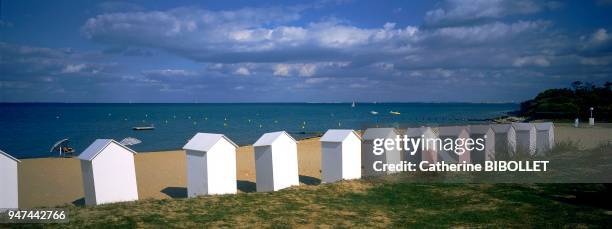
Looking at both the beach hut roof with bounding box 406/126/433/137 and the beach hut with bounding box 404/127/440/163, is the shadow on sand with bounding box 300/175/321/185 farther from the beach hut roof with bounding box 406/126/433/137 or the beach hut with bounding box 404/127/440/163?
the beach hut roof with bounding box 406/126/433/137

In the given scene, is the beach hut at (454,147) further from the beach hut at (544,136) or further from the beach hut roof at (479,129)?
the beach hut at (544,136)

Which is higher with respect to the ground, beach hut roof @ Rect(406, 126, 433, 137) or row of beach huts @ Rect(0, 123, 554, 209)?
beach hut roof @ Rect(406, 126, 433, 137)

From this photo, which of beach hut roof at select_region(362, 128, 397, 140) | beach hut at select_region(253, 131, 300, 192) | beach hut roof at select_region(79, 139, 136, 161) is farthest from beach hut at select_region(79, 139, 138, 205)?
beach hut roof at select_region(362, 128, 397, 140)

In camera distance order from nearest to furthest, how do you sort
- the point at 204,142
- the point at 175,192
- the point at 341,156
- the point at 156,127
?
the point at 204,142, the point at 341,156, the point at 175,192, the point at 156,127

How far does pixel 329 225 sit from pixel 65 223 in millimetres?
4466

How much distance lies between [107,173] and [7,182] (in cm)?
179

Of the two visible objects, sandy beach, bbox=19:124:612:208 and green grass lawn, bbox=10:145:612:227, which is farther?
sandy beach, bbox=19:124:612:208

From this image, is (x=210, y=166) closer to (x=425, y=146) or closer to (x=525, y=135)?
(x=425, y=146)

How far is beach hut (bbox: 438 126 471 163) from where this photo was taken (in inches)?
461

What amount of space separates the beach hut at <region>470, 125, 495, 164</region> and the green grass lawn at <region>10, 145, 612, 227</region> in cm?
179

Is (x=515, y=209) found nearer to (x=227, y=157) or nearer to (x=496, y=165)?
(x=496, y=165)

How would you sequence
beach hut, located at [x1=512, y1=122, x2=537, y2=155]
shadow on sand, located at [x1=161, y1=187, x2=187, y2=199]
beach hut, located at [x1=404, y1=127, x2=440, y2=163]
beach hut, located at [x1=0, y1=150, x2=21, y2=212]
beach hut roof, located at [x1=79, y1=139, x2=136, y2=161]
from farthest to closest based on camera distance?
beach hut, located at [x1=512, y1=122, x2=537, y2=155] < shadow on sand, located at [x1=161, y1=187, x2=187, y2=199] < beach hut, located at [x1=404, y1=127, x2=440, y2=163] < beach hut roof, located at [x1=79, y1=139, x2=136, y2=161] < beach hut, located at [x1=0, y1=150, x2=21, y2=212]

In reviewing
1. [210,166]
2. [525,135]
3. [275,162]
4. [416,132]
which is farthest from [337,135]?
[525,135]

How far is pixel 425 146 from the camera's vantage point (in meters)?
11.7
